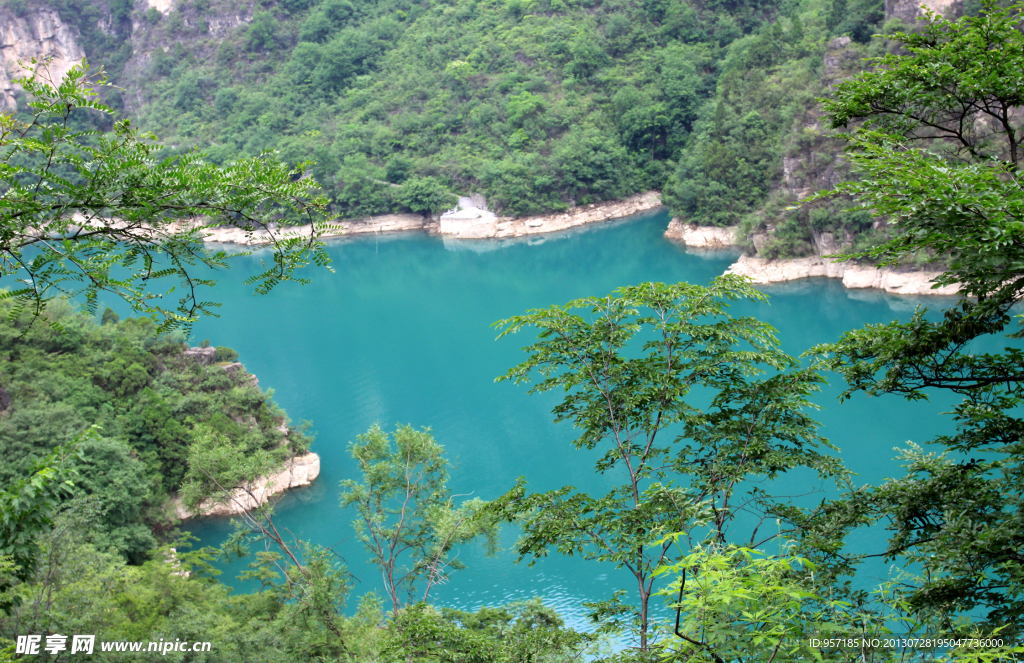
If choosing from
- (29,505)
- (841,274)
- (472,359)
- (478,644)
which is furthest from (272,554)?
(841,274)

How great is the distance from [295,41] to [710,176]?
34.5 m

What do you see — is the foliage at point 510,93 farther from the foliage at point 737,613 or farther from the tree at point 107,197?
the tree at point 107,197

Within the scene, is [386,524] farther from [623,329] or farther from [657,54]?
[657,54]

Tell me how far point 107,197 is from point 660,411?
12.6ft

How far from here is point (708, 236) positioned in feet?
89.9

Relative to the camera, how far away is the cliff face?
47125mm

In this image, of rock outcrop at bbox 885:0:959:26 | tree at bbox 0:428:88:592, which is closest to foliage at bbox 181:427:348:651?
tree at bbox 0:428:88:592

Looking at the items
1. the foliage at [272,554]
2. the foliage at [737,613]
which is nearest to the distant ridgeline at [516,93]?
the foliage at [272,554]

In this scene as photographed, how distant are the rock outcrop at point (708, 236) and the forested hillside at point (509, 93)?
53cm

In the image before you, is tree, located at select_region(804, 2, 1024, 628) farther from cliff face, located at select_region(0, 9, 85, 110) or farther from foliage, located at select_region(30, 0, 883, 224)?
cliff face, located at select_region(0, 9, 85, 110)

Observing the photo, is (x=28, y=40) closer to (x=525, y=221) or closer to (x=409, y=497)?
(x=525, y=221)

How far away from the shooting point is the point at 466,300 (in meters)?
26.0

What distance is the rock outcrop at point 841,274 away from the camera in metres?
20.7

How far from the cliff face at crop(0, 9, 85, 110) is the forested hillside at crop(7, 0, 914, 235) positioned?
3.22 feet
